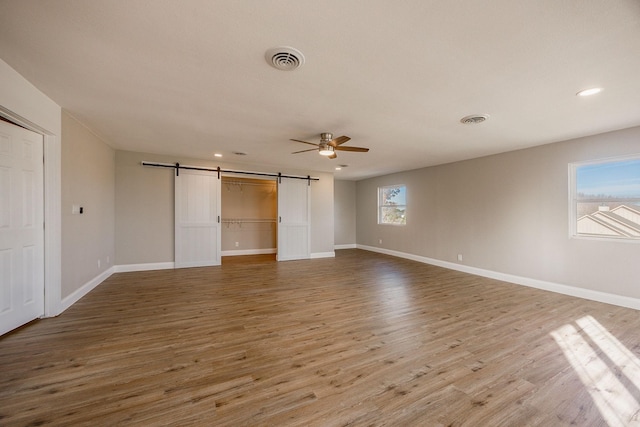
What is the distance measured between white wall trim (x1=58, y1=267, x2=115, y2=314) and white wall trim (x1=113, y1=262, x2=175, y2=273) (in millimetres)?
274

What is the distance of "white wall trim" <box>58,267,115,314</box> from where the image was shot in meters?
3.18

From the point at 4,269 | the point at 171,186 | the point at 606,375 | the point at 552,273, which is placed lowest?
the point at 606,375

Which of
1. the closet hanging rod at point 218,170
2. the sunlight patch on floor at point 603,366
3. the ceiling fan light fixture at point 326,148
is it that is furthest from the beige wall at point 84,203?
the sunlight patch on floor at point 603,366

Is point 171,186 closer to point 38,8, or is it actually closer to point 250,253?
point 250,253

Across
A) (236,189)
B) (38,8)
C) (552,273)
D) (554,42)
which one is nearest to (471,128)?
(554,42)

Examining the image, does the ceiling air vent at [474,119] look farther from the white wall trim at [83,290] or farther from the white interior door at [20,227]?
the white wall trim at [83,290]

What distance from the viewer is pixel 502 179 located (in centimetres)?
488

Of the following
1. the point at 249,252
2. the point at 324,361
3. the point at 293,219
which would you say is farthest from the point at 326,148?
the point at 249,252

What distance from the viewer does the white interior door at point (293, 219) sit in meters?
6.70

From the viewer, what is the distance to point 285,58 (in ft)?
6.42

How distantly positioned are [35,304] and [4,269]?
61cm

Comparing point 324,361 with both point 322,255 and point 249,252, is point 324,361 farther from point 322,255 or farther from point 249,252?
point 249,252

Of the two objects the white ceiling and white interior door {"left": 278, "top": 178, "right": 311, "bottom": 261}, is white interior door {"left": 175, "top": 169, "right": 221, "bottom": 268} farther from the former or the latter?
the white ceiling

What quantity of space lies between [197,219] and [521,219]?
21.9 feet
